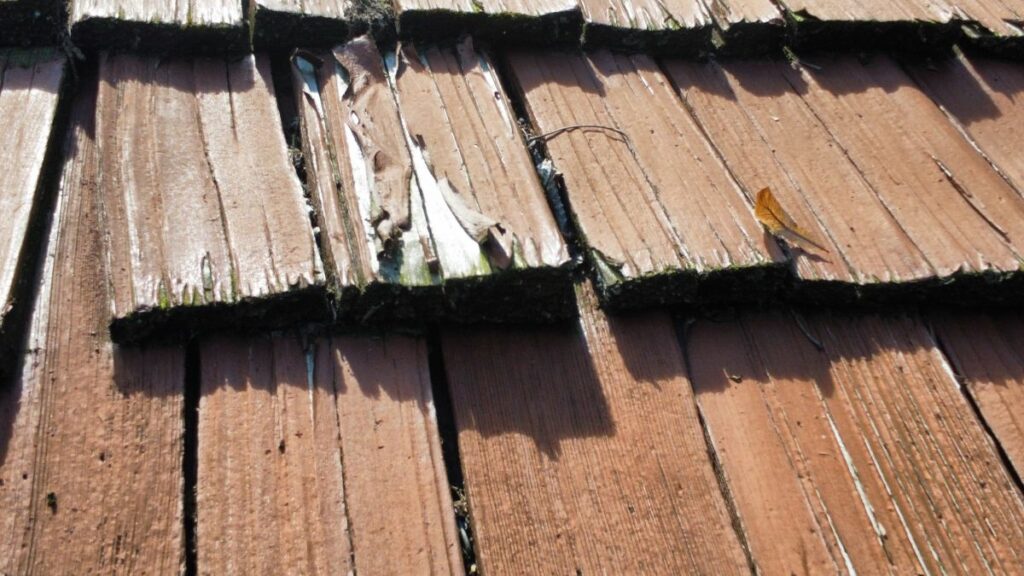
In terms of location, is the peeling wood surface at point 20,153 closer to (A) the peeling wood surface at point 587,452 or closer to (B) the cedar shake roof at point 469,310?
(B) the cedar shake roof at point 469,310

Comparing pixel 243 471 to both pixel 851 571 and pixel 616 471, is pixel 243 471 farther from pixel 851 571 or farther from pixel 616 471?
pixel 851 571

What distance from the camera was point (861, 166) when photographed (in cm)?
221

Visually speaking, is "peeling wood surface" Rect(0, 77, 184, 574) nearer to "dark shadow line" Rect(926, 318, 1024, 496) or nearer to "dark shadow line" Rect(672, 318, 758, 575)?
"dark shadow line" Rect(672, 318, 758, 575)

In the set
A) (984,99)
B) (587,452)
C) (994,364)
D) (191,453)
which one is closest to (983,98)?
(984,99)

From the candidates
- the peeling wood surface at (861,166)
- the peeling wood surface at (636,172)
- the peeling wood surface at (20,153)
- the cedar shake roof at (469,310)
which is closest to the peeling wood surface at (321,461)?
the cedar shake roof at (469,310)

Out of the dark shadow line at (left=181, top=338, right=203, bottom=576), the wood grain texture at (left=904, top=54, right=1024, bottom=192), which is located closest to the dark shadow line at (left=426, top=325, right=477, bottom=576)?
the dark shadow line at (left=181, top=338, right=203, bottom=576)

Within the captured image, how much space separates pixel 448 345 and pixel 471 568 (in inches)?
17.5

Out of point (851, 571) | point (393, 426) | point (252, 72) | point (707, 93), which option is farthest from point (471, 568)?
point (707, 93)

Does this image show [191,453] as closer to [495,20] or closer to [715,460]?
[715,460]

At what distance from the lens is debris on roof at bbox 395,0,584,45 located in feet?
7.07

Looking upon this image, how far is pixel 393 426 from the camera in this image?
1615 millimetres

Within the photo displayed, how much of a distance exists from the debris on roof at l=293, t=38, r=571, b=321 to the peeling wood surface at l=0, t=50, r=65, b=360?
54 centimetres

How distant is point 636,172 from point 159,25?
1.14m

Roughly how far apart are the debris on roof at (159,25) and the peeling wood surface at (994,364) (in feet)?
5.80
